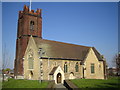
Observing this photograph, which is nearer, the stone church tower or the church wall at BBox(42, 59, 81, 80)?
the church wall at BBox(42, 59, 81, 80)

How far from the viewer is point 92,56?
41531 millimetres

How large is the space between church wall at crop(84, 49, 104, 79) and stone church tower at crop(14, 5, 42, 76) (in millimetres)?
14646

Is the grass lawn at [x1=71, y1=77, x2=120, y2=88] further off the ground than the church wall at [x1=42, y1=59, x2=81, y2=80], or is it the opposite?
the church wall at [x1=42, y1=59, x2=81, y2=80]

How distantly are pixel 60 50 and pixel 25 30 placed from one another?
10.6m

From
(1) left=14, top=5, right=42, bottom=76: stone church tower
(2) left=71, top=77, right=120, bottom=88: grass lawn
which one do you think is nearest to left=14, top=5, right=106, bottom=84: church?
(1) left=14, top=5, right=42, bottom=76: stone church tower

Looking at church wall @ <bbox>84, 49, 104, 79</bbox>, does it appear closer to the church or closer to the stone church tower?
the church

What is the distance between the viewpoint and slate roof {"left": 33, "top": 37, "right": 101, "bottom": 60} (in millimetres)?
36366

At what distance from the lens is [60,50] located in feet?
129

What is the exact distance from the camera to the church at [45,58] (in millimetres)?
34281

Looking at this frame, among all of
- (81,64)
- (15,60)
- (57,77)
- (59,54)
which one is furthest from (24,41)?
(81,64)

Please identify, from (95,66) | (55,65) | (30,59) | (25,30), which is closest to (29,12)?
(25,30)

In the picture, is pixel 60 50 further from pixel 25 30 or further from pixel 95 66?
pixel 95 66

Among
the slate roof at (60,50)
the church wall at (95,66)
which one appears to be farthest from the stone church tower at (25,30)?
the church wall at (95,66)

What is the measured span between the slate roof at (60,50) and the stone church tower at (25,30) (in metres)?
3.05
